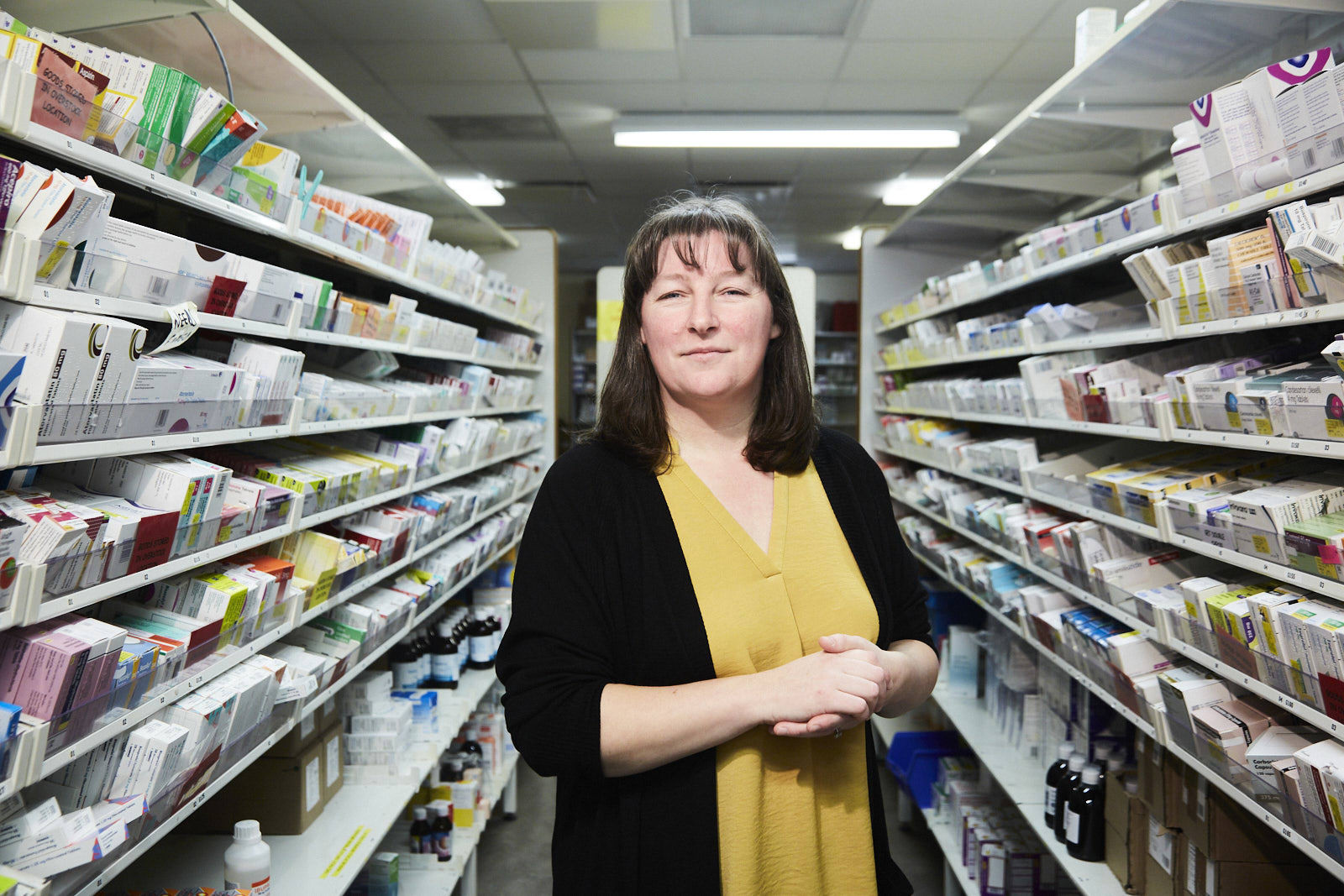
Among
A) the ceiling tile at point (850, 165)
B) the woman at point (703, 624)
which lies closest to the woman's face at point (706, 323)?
the woman at point (703, 624)

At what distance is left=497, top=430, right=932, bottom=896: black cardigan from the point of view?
1.23 m

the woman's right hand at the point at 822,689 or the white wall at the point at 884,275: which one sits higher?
the white wall at the point at 884,275

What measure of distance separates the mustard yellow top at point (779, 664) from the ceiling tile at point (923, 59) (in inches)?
161

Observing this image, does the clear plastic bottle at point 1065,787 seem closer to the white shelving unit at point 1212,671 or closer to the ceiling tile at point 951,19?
the white shelving unit at point 1212,671

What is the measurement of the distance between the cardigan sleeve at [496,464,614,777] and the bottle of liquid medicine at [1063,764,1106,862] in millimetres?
2092

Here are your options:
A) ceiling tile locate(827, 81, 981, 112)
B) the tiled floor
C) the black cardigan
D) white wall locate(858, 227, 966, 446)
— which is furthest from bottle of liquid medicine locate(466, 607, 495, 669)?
ceiling tile locate(827, 81, 981, 112)

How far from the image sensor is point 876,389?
5742 millimetres

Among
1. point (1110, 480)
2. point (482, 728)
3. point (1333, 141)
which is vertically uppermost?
point (1333, 141)

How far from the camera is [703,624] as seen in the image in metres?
1.30

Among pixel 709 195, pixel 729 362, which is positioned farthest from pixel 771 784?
pixel 709 195

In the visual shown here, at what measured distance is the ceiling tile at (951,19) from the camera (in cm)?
421

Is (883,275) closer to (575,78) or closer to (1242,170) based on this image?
(575,78)

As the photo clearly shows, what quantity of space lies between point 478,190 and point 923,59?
4.43m

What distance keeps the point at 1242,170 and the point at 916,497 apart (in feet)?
9.98
